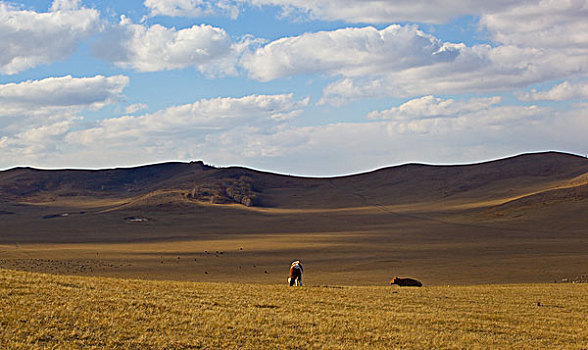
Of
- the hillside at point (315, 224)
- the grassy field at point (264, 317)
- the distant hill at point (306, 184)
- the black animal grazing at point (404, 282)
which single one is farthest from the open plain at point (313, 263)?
the black animal grazing at point (404, 282)

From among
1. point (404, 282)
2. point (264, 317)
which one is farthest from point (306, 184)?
point (264, 317)

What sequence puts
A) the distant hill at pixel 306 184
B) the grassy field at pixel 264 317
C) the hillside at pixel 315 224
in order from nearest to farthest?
the grassy field at pixel 264 317, the hillside at pixel 315 224, the distant hill at pixel 306 184

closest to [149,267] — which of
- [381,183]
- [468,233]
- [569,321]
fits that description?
[569,321]

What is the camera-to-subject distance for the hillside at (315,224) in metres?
39.9

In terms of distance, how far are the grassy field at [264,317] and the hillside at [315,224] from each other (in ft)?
41.7

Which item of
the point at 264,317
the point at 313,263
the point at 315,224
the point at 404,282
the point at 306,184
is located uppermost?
the point at 306,184

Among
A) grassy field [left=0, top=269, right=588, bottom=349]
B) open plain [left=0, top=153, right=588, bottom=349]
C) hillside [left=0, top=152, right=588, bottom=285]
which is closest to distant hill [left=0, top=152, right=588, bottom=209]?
hillside [left=0, top=152, right=588, bottom=285]

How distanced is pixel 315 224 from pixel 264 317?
6652 cm

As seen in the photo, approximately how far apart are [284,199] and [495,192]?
129 ft

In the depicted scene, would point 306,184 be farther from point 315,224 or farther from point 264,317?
point 264,317

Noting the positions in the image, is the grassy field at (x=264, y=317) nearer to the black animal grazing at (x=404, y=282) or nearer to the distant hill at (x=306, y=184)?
the black animal grazing at (x=404, y=282)

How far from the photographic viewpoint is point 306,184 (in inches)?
5433

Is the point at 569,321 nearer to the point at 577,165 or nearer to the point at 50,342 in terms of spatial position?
the point at 50,342

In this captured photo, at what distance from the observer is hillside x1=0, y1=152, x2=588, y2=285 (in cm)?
3994
